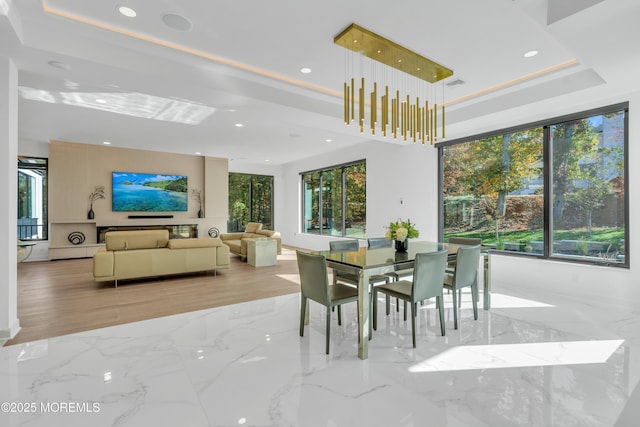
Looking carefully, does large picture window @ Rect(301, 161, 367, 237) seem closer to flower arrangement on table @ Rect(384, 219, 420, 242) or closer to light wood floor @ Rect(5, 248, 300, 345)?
light wood floor @ Rect(5, 248, 300, 345)

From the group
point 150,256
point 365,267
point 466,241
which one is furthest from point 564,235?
point 150,256

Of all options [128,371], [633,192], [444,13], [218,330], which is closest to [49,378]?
[128,371]

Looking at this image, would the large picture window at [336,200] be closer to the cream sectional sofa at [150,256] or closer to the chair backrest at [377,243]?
the chair backrest at [377,243]

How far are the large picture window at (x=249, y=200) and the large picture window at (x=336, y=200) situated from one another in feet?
5.03

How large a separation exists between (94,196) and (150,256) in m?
4.57

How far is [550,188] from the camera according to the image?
4734 mm

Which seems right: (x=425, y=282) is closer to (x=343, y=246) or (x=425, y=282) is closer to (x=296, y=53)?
(x=343, y=246)

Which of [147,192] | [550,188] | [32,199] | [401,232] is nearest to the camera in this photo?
[401,232]

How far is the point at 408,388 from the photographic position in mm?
2186

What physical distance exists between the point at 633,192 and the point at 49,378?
631 cm

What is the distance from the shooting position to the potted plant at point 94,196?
818 cm

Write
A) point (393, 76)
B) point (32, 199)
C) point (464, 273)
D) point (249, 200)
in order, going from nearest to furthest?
point (464, 273) < point (393, 76) < point (32, 199) < point (249, 200)

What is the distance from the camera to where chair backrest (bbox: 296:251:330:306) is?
109 inches

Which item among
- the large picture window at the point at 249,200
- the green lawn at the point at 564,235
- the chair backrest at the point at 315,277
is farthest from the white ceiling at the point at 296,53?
the large picture window at the point at 249,200
